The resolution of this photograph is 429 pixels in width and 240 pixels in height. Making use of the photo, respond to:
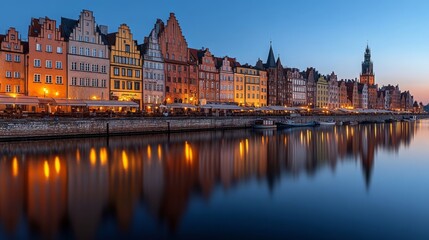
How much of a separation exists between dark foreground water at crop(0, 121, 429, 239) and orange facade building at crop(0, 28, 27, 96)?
62.5 ft

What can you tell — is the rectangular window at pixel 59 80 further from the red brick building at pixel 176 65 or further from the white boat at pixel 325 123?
the white boat at pixel 325 123

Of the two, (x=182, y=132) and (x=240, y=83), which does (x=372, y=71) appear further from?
(x=182, y=132)

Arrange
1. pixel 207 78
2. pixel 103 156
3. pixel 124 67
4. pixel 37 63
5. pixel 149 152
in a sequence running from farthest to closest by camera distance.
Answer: pixel 207 78
pixel 124 67
pixel 37 63
pixel 149 152
pixel 103 156

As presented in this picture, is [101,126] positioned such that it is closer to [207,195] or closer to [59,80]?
[59,80]

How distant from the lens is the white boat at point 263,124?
71750 mm

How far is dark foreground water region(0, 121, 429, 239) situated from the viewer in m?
14.1

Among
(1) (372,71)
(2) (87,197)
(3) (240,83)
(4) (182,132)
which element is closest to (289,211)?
(2) (87,197)

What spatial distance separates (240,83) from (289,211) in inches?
2957

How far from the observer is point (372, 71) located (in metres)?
194

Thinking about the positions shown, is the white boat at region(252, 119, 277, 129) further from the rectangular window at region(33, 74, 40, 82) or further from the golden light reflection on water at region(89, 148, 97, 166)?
the golden light reflection on water at region(89, 148, 97, 166)

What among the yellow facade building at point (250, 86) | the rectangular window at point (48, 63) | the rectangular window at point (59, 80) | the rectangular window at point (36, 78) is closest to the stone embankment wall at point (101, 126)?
the rectangular window at point (36, 78)

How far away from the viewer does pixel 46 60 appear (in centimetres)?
5409

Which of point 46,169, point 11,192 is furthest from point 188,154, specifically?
point 11,192

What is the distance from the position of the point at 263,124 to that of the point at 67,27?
117 feet
